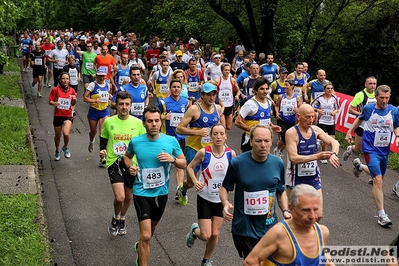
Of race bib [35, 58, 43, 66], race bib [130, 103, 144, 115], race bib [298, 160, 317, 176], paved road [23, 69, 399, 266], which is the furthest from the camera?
race bib [35, 58, 43, 66]

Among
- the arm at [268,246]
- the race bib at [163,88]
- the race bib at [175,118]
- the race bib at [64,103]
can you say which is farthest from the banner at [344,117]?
the arm at [268,246]

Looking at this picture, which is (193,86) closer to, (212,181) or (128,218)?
(128,218)

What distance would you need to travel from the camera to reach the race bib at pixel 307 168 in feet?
23.6

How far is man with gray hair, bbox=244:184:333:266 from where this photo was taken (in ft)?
12.9

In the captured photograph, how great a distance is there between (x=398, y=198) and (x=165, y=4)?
1956 cm

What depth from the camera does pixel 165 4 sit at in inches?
1095

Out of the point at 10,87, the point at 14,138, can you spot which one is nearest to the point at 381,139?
the point at 14,138

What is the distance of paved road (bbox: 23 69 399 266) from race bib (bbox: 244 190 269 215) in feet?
6.06

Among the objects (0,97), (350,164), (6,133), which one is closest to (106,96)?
(6,133)

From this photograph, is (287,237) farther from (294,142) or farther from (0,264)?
(0,264)

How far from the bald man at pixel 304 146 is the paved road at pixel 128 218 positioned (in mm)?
1168

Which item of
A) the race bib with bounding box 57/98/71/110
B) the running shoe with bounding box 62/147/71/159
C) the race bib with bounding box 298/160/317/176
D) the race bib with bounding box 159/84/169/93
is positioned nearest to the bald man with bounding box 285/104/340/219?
the race bib with bounding box 298/160/317/176

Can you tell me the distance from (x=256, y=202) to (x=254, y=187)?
13cm

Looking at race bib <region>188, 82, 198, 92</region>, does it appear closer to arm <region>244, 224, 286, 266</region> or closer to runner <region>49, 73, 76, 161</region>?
runner <region>49, 73, 76, 161</region>
